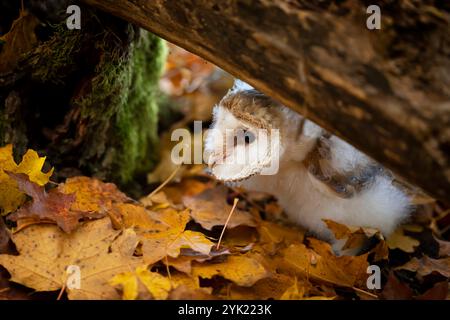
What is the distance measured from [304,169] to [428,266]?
605 millimetres

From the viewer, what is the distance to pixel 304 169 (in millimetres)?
1863

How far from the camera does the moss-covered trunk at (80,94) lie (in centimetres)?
177

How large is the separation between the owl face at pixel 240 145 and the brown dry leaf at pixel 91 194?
16.6 inches

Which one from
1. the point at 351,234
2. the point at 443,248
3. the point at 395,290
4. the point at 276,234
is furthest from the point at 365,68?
the point at 443,248

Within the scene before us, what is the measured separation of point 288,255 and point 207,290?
1.16 feet

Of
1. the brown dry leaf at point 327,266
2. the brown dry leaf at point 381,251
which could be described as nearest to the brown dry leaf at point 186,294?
the brown dry leaf at point 327,266

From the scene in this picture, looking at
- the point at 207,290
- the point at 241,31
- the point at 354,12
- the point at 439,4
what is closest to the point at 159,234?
the point at 207,290

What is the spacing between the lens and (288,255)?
1.63 m

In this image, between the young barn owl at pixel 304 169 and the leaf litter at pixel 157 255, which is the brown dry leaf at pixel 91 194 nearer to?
the leaf litter at pixel 157 255

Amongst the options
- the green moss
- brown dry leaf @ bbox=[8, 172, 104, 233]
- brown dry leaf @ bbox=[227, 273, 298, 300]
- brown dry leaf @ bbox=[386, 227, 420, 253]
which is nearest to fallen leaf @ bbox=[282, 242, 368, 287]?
brown dry leaf @ bbox=[227, 273, 298, 300]

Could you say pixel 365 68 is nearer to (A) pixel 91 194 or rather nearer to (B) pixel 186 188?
(A) pixel 91 194

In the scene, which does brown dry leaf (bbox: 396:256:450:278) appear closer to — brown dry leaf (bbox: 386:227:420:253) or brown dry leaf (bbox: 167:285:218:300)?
brown dry leaf (bbox: 386:227:420:253)

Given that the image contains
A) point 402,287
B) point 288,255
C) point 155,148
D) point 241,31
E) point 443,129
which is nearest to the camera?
point 443,129

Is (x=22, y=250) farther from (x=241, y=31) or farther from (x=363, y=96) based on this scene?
(x=363, y=96)
